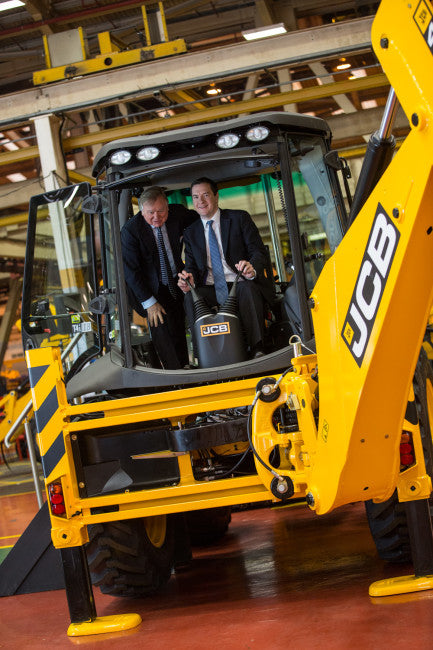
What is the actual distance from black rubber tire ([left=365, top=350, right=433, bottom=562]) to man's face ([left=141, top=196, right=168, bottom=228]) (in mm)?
1845

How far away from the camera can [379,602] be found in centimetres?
441

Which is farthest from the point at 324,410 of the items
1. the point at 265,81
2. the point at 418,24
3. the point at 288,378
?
the point at 265,81

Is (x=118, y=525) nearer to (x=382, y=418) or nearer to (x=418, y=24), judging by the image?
(x=382, y=418)

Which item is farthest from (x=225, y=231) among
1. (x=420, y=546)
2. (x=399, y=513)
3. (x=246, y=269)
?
(x=420, y=546)

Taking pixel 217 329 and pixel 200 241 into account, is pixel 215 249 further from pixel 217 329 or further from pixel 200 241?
pixel 217 329

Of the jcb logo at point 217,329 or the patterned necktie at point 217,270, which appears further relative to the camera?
the patterned necktie at point 217,270

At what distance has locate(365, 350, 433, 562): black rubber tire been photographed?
4496mm

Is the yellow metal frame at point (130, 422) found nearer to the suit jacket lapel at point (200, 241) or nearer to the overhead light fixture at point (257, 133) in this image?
the suit jacket lapel at point (200, 241)

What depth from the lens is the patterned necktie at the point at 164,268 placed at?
5586mm

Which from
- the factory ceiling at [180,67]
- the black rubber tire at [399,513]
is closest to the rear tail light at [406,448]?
the black rubber tire at [399,513]

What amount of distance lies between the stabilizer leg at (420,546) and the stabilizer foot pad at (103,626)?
1438mm

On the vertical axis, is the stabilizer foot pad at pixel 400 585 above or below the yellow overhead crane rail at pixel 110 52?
below

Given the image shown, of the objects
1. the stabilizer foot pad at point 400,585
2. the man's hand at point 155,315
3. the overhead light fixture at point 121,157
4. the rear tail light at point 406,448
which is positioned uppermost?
the overhead light fixture at point 121,157

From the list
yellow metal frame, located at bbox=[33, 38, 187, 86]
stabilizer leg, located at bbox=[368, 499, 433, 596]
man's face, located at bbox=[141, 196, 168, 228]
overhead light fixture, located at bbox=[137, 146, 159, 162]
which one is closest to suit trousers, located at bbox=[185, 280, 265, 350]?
man's face, located at bbox=[141, 196, 168, 228]
